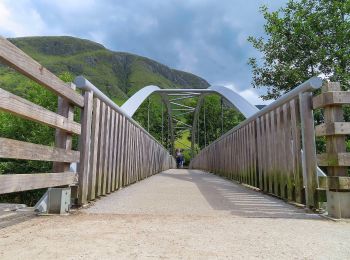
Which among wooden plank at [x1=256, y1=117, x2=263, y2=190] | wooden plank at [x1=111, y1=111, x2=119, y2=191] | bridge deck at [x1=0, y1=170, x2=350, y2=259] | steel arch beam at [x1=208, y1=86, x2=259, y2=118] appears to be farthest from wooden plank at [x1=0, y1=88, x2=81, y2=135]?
steel arch beam at [x1=208, y1=86, x2=259, y2=118]

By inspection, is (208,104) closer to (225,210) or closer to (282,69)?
(282,69)

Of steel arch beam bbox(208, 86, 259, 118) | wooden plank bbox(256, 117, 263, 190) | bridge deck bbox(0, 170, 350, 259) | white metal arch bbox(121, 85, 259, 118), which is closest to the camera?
bridge deck bbox(0, 170, 350, 259)

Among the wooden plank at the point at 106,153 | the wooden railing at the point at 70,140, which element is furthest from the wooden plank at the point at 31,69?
the wooden plank at the point at 106,153

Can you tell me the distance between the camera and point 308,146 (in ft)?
10.8

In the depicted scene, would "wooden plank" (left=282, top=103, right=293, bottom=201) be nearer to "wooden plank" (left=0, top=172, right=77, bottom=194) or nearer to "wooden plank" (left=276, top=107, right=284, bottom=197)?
"wooden plank" (left=276, top=107, right=284, bottom=197)

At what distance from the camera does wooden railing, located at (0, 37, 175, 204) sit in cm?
211

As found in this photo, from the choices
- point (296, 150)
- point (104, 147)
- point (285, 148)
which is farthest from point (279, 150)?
point (104, 147)

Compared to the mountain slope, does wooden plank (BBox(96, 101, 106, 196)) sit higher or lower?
lower

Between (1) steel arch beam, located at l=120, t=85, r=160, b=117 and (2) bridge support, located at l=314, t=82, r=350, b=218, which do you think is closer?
(2) bridge support, located at l=314, t=82, r=350, b=218

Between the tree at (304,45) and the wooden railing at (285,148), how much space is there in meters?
8.58

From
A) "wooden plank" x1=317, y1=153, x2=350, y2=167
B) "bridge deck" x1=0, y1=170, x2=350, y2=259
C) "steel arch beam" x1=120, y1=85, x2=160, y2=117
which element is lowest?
"bridge deck" x1=0, y1=170, x2=350, y2=259

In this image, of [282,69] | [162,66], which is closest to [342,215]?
[282,69]

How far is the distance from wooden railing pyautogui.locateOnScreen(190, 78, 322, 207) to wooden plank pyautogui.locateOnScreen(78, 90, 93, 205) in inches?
84.8

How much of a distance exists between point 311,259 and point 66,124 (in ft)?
7.49
